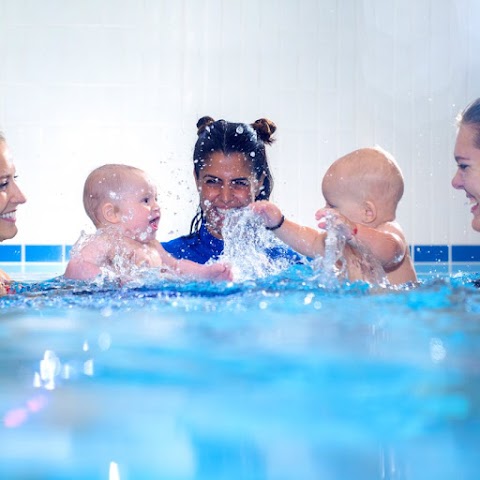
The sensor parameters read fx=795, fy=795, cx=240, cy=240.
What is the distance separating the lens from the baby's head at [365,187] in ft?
8.96

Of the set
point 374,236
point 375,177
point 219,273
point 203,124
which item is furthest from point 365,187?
point 203,124

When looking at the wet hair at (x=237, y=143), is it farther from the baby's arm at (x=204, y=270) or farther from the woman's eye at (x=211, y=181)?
the baby's arm at (x=204, y=270)

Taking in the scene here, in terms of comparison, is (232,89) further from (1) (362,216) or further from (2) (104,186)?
(1) (362,216)

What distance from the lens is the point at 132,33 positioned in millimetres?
5734

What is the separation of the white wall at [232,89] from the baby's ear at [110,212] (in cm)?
277

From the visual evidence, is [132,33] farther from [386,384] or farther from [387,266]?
[386,384]

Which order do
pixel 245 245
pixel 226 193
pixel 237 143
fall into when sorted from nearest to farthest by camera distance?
pixel 245 245
pixel 226 193
pixel 237 143

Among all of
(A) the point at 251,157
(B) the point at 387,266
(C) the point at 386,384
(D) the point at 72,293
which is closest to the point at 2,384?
(C) the point at 386,384

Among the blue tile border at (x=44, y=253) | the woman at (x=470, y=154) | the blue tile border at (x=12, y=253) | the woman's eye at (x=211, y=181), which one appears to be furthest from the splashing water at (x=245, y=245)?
the blue tile border at (x=12, y=253)

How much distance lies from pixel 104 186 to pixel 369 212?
3.23ft

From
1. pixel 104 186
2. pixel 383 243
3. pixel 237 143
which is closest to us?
pixel 383 243

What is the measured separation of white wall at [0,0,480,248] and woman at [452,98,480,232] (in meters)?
3.02

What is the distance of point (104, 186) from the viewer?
2.97 m

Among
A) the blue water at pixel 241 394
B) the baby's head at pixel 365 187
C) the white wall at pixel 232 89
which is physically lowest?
the blue water at pixel 241 394
